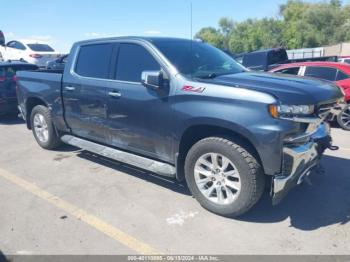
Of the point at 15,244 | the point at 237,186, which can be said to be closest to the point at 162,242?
the point at 237,186

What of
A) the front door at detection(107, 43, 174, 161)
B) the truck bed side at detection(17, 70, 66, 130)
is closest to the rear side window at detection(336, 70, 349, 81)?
the front door at detection(107, 43, 174, 161)

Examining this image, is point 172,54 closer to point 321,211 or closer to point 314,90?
point 314,90

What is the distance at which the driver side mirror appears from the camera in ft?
12.7

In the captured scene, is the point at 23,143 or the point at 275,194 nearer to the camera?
the point at 275,194

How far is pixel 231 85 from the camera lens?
355 centimetres

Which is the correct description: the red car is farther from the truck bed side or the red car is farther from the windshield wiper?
the truck bed side

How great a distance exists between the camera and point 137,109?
14.1 feet

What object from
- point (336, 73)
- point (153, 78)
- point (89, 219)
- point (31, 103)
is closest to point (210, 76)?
point (153, 78)

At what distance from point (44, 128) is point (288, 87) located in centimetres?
455

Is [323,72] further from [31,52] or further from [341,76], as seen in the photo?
[31,52]

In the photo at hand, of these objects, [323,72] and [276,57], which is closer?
[323,72]

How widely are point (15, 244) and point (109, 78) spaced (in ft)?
7.87

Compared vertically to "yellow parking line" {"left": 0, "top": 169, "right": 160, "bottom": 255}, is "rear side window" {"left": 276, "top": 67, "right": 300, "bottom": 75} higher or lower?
higher

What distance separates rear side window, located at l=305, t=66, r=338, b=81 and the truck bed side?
19.3 ft
